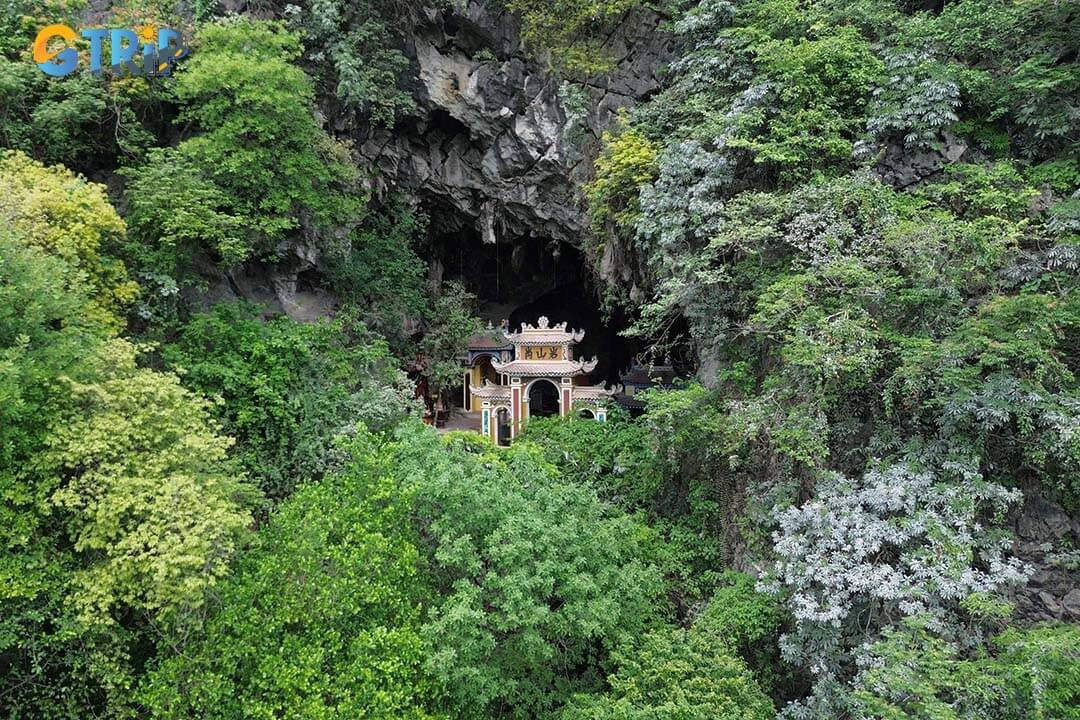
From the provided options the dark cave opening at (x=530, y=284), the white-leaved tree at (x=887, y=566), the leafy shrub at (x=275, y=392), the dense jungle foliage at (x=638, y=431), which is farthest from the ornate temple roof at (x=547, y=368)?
the white-leaved tree at (x=887, y=566)

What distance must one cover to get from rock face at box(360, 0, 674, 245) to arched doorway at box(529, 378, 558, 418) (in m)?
4.27

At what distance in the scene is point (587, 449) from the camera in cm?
1034

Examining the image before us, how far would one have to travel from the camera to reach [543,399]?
17.5 metres

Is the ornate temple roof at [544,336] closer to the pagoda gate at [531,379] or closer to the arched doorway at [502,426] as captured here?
the pagoda gate at [531,379]

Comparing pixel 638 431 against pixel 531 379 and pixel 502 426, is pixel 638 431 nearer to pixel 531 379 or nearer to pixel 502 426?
pixel 531 379

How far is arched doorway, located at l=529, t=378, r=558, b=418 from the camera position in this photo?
54.4 ft

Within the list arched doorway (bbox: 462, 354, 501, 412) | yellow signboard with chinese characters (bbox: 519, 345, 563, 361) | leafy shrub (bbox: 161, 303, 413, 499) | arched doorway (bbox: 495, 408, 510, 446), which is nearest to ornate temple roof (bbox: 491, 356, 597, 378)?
yellow signboard with chinese characters (bbox: 519, 345, 563, 361)

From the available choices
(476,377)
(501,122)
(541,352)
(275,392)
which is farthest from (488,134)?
(275,392)

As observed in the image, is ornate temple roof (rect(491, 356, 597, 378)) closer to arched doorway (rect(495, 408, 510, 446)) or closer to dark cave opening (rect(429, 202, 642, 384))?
arched doorway (rect(495, 408, 510, 446))

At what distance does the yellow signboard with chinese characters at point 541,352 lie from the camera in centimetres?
1524

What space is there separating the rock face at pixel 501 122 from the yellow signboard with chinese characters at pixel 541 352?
9.08ft

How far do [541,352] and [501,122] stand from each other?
5.62 metres

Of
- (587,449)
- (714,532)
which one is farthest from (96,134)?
(714,532)

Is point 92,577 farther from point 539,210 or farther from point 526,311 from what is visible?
point 526,311
